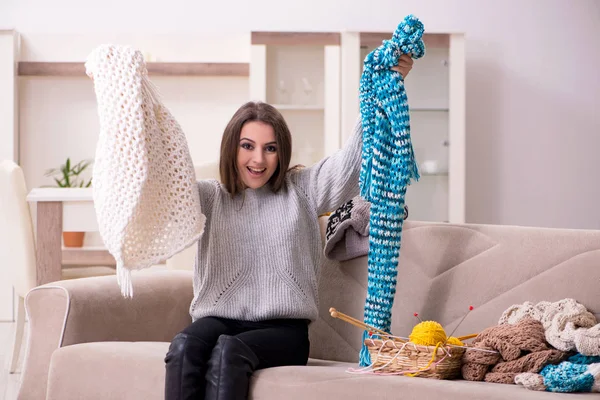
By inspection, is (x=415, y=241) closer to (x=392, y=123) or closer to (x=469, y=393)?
(x=392, y=123)

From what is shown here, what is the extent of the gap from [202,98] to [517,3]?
2206 millimetres

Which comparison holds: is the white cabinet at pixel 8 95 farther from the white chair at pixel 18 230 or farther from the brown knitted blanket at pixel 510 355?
the brown knitted blanket at pixel 510 355

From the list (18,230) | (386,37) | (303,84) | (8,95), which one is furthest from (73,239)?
(386,37)

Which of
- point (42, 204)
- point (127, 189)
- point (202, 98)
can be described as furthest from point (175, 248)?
point (202, 98)

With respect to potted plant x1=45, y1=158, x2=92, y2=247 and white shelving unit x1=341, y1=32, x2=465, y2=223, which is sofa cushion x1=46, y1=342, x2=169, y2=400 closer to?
potted plant x1=45, y1=158, x2=92, y2=247

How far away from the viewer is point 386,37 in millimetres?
4621

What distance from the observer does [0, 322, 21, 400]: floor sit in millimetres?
2850

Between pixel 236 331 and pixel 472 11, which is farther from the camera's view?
pixel 472 11

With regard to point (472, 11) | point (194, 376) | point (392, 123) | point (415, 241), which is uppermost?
point (472, 11)

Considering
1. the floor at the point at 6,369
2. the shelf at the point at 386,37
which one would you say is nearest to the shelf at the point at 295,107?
the shelf at the point at 386,37

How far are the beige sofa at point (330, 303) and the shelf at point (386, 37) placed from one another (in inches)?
106

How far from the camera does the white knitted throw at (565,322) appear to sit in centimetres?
169

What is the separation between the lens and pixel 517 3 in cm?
529

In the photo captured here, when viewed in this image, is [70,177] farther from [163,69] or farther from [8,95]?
[163,69]
